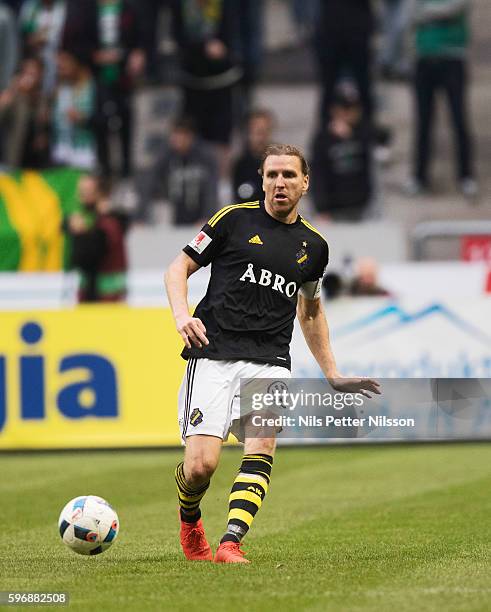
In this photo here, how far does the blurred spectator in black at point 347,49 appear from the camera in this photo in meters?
19.8

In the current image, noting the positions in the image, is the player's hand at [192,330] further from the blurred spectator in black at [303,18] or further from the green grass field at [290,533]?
the blurred spectator in black at [303,18]

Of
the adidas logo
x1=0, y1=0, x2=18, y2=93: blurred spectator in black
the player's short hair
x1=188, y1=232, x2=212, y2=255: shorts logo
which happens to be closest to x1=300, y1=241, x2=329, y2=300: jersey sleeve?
the adidas logo

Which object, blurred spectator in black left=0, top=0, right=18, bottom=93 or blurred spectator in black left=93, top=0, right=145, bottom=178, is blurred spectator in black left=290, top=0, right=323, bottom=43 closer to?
blurred spectator in black left=93, top=0, right=145, bottom=178

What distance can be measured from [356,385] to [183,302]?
0.98 m

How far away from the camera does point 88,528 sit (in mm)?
7492

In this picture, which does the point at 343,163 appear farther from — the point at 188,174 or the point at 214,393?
the point at 214,393

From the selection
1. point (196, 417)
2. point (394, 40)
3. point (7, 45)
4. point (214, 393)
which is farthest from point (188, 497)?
point (394, 40)

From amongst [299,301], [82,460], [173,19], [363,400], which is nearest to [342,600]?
[363,400]

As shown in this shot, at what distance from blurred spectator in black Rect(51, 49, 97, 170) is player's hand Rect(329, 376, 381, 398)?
13.5 meters

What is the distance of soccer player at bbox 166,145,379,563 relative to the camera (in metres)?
7.18

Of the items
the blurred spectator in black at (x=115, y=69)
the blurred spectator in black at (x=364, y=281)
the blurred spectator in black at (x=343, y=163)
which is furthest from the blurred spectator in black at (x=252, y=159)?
the blurred spectator in black at (x=115, y=69)

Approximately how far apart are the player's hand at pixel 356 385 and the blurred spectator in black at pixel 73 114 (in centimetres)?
1346

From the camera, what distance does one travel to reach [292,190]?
7219 mm

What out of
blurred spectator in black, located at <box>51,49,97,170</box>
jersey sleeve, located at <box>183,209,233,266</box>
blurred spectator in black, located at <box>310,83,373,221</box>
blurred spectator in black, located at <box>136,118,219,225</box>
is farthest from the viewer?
blurred spectator in black, located at <box>51,49,97,170</box>
